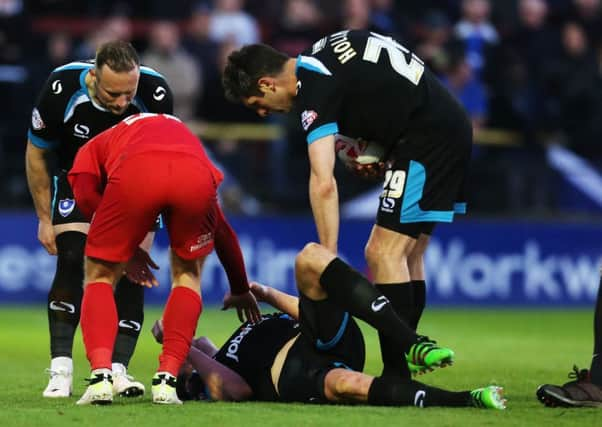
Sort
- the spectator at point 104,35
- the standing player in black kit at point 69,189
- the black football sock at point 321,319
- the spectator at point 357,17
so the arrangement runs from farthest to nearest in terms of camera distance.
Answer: the spectator at point 357,17 < the spectator at point 104,35 < the standing player in black kit at point 69,189 < the black football sock at point 321,319

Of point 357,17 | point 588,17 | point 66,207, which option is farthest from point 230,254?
point 588,17

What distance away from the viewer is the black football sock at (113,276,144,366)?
27.2ft

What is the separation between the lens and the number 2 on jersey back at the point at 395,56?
7977mm

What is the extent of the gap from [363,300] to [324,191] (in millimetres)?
737

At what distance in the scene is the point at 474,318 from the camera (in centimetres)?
1502

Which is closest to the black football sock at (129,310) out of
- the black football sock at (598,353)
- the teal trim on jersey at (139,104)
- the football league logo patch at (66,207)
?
the football league logo patch at (66,207)

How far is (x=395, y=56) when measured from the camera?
8055mm

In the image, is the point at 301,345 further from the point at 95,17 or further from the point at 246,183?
the point at 95,17

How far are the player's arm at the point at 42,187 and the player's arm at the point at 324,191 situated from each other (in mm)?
1900

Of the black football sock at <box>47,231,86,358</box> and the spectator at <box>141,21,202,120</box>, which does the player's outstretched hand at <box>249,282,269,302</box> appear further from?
the spectator at <box>141,21,202,120</box>

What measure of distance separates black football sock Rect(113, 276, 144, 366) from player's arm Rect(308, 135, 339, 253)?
1.56m

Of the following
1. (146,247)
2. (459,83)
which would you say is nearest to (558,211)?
(459,83)

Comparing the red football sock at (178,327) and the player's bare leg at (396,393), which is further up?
the red football sock at (178,327)

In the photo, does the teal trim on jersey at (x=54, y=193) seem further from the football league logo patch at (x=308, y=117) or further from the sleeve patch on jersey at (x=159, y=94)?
the football league logo patch at (x=308, y=117)
